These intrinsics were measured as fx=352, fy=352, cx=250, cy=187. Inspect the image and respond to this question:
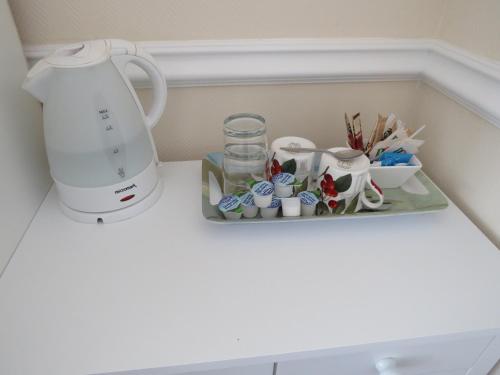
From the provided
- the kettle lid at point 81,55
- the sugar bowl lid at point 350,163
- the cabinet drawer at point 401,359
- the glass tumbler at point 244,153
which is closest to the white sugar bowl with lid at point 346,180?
the sugar bowl lid at point 350,163

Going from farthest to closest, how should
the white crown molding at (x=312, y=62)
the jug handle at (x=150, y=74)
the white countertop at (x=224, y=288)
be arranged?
the white crown molding at (x=312, y=62)
the jug handle at (x=150, y=74)
the white countertop at (x=224, y=288)

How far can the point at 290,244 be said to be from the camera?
566 mm

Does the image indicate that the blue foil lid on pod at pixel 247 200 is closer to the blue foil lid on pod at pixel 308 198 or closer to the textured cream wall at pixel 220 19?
the blue foil lid on pod at pixel 308 198

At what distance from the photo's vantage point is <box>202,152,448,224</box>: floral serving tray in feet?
1.91

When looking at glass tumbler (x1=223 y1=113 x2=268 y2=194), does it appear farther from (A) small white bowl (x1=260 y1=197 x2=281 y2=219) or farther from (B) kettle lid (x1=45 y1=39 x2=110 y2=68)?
(B) kettle lid (x1=45 y1=39 x2=110 y2=68)

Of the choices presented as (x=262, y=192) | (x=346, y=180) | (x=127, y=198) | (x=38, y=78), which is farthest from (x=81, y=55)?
(x=346, y=180)

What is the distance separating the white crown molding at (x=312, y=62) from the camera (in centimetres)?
64

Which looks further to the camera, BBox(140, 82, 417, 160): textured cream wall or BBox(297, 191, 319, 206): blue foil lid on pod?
BBox(140, 82, 417, 160): textured cream wall

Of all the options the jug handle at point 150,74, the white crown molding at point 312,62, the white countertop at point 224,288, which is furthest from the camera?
the white crown molding at point 312,62

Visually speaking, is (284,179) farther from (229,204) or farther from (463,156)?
(463,156)

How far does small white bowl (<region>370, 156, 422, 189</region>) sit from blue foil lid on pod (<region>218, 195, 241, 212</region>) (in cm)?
25

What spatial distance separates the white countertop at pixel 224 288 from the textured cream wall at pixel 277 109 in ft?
0.62

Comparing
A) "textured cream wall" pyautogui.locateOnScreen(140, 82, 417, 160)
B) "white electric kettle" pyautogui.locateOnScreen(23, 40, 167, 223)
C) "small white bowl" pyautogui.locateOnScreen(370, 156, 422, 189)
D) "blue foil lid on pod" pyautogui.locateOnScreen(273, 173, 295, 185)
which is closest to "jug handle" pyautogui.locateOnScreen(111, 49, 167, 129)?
"white electric kettle" pyautogui.locateOnScreen(23, 40, 167, 223)

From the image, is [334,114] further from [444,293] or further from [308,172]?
[444,293]
